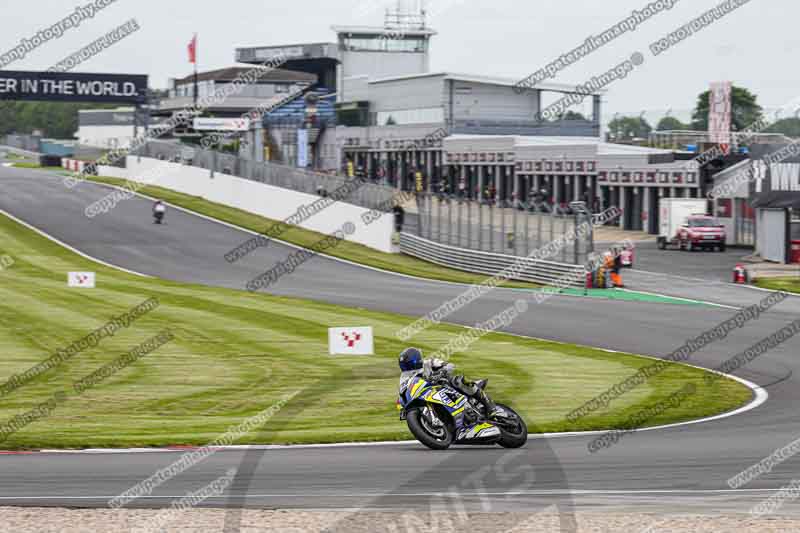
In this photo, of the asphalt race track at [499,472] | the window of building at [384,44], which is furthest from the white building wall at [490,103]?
the asphalt race track at [499,472]

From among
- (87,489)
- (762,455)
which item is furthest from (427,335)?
(87,489)

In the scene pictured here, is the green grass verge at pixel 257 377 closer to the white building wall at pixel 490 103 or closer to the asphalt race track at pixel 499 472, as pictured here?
the asphalt race track at pixel 499 472

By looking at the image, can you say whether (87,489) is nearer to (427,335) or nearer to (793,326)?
(427,335)

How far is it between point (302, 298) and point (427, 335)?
11825 millimetres

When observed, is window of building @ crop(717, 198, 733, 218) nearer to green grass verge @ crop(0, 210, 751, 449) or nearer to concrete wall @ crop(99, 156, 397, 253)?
concrete wall @ crop(99, 156, 397, 253)

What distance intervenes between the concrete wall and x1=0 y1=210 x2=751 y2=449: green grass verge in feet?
72.6

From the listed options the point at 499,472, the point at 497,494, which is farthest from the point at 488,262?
the point at 497,494

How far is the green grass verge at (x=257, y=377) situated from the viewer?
16.4 metres

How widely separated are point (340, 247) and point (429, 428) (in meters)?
42.6

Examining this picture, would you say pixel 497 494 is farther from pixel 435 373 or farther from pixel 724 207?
pixel 724 207

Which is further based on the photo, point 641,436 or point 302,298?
point 302,298

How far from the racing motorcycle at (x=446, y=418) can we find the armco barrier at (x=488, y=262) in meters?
29.0

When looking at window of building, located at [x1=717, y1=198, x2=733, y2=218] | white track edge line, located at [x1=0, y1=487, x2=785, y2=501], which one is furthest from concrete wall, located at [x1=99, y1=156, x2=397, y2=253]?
white track edge line, located at [x1=0, y1=487, x2=785, y2=501]

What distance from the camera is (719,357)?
2505 centimetres
